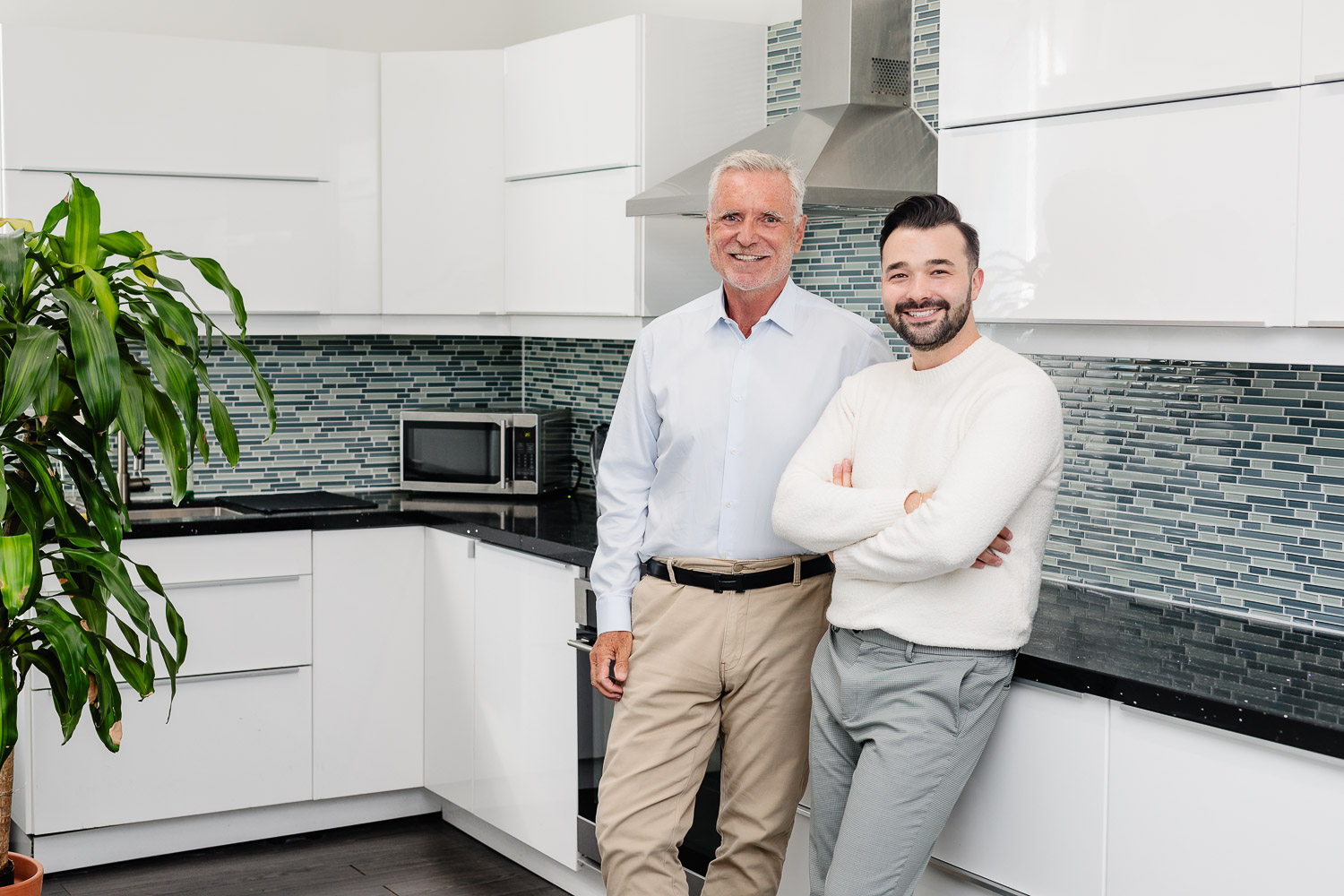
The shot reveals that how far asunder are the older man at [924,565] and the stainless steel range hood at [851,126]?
81 cm

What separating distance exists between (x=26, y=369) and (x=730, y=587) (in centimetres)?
118

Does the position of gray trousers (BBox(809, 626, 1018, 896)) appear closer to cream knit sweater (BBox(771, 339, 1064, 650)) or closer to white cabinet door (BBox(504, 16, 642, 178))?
cream knit sweater (BBox(771, 339, 1064, 650))

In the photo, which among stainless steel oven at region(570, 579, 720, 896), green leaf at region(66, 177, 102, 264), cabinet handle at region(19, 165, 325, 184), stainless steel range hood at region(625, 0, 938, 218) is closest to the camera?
green leaf at region(66, 177, 102, 264)

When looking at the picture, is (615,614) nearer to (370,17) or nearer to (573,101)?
(573,101)

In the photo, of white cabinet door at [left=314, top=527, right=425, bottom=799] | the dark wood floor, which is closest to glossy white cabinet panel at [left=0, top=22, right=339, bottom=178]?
white cabinet door at [left=314, top=527, right=425, bottom=799]

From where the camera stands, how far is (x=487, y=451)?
416 cm

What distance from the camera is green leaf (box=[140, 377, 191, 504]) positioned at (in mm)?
2291

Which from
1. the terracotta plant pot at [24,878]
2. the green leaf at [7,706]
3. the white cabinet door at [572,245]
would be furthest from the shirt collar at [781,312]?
the terracotta plant pot at [24,878]

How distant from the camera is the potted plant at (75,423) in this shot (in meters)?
2.05

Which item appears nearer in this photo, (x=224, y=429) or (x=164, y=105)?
(x=224, y=429)

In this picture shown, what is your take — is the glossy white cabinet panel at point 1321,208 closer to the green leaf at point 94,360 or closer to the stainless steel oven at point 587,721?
the stainless steel oven at point 587,721

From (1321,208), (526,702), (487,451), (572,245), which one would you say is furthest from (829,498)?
(487,451)

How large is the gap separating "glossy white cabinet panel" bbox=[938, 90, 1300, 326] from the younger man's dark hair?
294mm

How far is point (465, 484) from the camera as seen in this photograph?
13.7 ft
